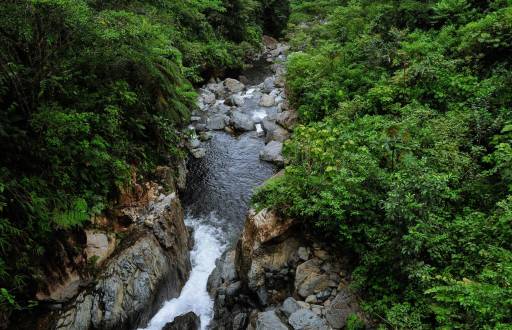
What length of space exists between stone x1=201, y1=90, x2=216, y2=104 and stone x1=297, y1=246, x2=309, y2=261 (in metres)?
11.6

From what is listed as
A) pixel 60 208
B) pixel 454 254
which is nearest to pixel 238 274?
pixel 60 208

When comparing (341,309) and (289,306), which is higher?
(341,309)

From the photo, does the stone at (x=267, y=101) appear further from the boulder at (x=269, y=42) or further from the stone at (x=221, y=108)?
the boulder at (x=269, y=42)

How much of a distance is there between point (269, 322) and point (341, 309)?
122 centimetres

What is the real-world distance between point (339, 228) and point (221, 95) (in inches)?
513

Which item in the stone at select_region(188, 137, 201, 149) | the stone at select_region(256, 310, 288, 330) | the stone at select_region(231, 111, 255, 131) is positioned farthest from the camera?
the stone at select_region(231, 111, 255, 131)

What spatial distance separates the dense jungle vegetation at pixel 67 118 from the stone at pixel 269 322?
3627 millimetres

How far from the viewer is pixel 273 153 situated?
1230 cm

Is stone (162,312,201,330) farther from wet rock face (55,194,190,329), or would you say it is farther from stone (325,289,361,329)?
stone (325,289,361,329)

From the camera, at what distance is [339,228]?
6.12 meters

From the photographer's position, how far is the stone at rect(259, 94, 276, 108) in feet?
54.9

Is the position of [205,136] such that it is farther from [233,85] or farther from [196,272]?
[196,272]

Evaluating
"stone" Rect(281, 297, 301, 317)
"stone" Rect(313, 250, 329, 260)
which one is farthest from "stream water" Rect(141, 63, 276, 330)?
"stone" Rect(313, 250, 329, 260)

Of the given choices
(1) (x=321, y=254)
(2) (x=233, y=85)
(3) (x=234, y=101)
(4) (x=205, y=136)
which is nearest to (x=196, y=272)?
(1) (x=321, y=254)
